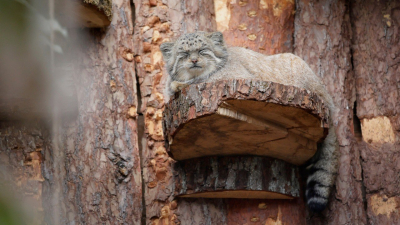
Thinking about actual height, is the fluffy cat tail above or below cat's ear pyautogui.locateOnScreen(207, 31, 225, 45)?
below

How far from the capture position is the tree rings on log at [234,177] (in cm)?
347

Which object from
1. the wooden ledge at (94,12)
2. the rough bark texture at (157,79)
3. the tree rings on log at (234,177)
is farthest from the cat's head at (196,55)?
the tree rings on log at (234,177)

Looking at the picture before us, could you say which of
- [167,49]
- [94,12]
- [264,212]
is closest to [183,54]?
[167,49]

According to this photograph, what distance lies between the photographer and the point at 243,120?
9.37ft

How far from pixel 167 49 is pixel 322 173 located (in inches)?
71.0

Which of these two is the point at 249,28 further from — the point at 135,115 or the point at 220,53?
the point at 135,115

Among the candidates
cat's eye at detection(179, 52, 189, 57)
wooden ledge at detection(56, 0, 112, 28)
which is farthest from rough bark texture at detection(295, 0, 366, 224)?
wooden ledge at detection(56, 0, 112, 28)

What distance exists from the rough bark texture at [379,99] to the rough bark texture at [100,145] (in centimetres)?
226

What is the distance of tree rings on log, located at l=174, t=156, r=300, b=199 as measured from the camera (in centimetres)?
347

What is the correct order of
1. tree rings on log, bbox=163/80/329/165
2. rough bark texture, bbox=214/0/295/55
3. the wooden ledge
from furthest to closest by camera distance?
1. rough bark texture, bbox=214/0/295/55
2. the wooden ledge
3. tree rings on log, bbox=163/80/329/165

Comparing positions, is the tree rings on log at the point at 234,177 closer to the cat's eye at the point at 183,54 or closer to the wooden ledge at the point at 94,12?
the cat's eye at the point at 183,54

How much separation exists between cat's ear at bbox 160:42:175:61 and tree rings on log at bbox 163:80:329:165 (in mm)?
809

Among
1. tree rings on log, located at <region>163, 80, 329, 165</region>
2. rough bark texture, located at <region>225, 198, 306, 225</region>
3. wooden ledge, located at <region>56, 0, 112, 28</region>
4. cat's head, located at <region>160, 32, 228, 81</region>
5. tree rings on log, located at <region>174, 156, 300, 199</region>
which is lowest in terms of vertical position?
rough bark texture, located at <region>225, 198, 306, 225</region>

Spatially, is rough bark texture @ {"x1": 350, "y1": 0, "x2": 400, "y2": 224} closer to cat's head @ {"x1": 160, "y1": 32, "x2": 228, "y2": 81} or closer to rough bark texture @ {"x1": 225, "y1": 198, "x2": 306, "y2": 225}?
rough bark texture @ {"x1": 225, "y1": 198, "x2": 306, "y2": 225}
